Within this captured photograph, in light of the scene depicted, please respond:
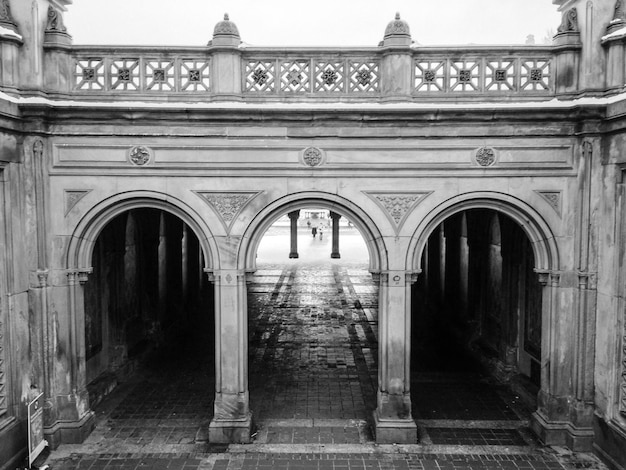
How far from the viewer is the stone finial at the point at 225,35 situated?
8055mm

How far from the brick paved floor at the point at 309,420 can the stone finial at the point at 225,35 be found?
662cm

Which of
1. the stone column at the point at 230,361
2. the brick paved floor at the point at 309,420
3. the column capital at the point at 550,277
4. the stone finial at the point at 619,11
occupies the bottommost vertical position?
the brick paved floor at the point at 309,420

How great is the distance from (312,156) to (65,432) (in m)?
6.20

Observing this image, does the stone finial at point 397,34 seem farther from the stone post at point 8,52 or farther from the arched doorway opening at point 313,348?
the stone post at point 8,52

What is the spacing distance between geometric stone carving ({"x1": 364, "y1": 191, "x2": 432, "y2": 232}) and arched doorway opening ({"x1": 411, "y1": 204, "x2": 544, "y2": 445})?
506mm

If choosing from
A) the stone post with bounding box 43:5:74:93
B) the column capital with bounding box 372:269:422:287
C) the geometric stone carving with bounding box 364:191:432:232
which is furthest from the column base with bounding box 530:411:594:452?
the stone post with bounding box 43:5:74:93

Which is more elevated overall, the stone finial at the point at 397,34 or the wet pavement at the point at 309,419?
the stone finial at the point at 397,34

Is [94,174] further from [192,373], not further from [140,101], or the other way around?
[192,373]

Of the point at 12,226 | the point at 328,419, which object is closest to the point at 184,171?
the point at 12,226

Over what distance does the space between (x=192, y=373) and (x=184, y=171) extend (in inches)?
217

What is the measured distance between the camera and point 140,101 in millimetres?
8125

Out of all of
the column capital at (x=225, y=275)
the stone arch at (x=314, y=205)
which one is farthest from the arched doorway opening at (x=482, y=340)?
the column capital at (x=225, y=275)

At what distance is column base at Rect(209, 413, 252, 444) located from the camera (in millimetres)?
8320

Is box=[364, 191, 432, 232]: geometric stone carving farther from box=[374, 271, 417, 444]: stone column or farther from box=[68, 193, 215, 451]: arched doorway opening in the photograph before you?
box=[68, 193, 215, 451]: arched doorway opening
